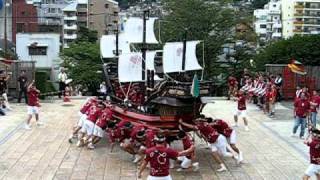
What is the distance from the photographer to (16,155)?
17.5 metres

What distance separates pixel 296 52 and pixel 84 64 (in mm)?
16518

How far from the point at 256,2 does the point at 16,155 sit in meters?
114

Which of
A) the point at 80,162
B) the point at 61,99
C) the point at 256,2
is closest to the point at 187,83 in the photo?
the point at 80,162

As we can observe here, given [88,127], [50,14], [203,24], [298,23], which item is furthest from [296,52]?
[298,23]

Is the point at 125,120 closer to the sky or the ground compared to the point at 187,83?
closer to the ground

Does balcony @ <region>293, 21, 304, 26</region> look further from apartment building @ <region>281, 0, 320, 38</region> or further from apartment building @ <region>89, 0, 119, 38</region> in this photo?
apartment building @ <region>89, 0, 119, 38</region>

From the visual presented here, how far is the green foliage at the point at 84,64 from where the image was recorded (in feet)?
148

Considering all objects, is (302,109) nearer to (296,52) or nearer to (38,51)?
(296,52)

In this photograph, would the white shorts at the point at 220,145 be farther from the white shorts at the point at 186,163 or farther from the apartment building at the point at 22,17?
the apartment building at the point at 22,17

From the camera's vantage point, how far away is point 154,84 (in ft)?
65.5

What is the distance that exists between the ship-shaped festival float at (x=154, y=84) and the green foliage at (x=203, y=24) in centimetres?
2183

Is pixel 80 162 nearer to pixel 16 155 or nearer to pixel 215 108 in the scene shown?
pixel 16 155

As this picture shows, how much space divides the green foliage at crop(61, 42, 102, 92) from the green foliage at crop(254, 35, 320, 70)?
12758 mm

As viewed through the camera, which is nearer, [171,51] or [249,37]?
[171,51]
